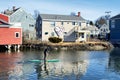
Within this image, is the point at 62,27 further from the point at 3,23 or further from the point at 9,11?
the point at 3,23

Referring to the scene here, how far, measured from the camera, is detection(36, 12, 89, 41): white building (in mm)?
92075

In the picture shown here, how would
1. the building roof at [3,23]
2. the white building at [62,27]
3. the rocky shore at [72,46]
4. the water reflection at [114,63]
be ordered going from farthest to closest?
the white building at [62,27] → the rocky shore at [72,46] → the building roof at [3,23] → the water reflection at [114,63]

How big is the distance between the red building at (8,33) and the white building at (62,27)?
22.3m

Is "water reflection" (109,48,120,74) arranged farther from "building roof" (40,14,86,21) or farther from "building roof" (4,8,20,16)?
"building roof" (4,8,20,16)

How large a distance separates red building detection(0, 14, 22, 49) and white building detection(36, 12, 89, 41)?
73.0ft

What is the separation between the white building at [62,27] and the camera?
92.1 meters

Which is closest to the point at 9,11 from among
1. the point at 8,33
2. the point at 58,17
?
the point at 58,17

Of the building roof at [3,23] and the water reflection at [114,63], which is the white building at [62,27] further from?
the water reflection at [114,63]

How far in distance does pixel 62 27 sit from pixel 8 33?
28.6 m

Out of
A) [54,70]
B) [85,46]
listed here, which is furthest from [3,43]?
[54,70]

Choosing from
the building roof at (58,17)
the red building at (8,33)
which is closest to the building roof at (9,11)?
the building roof at (58,17)

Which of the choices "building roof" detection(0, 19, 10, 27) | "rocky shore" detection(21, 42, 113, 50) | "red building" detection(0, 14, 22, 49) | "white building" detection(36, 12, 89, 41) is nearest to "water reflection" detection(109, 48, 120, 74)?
"rocky shore" detection(21, 42, 113, 50)

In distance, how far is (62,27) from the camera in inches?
3748

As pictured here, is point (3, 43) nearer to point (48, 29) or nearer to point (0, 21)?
point (0, 21)
